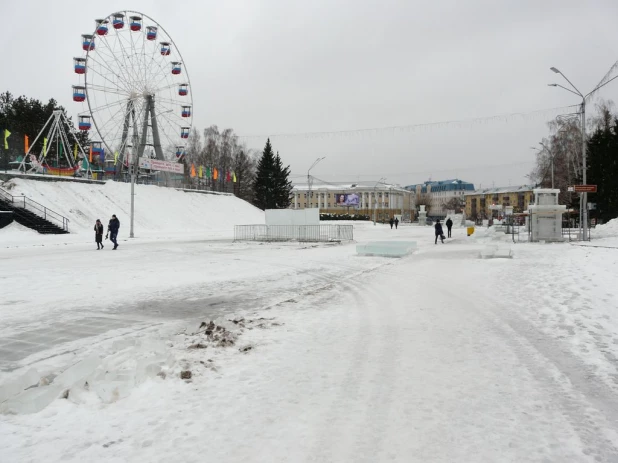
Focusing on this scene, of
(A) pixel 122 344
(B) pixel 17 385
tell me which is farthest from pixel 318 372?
(B) pixel 17 385

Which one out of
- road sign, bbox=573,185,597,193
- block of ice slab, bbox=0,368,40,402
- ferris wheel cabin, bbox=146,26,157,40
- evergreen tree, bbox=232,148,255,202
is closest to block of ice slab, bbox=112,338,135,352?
block of ice slab, bbox=0,368,40,402

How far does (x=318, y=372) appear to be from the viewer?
210 inches

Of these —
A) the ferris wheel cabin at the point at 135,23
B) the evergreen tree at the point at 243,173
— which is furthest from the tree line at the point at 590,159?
the evergreen tree at the point at 243,173

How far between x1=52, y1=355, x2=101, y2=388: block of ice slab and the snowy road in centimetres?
38

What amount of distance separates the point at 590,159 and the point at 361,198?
Result: 9684 cm

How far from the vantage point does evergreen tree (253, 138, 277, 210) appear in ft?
233

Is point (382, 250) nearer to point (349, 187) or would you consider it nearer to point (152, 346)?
point (152, 346)

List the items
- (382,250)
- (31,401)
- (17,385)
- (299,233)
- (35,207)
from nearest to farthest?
(31,401)
(17,385)
(382,250)
(299,233)
(35,207)

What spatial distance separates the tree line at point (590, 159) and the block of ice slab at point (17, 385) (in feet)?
149

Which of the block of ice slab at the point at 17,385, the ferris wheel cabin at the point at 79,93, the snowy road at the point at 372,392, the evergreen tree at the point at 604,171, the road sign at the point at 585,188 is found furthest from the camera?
the ferris wheel cabin at the point at 79,93

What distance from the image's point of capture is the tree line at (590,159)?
42250mm

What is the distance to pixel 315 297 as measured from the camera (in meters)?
10.6

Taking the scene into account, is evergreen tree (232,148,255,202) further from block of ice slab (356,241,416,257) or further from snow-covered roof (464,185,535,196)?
snow-covered roof (464,185,535,196)

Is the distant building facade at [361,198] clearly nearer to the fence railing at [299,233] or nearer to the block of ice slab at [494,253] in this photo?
the fence railing at [299,233]
